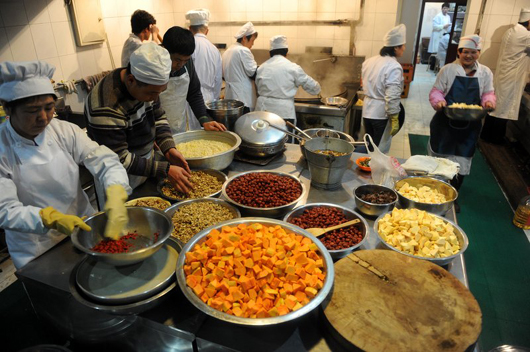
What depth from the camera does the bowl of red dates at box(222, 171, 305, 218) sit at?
1.90m

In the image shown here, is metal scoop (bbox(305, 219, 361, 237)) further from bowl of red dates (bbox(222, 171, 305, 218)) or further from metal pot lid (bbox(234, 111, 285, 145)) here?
metal pot lid (bbox(234, 111, 285, 145))

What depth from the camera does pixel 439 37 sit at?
12.3 m

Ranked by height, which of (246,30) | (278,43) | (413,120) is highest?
(246,30)

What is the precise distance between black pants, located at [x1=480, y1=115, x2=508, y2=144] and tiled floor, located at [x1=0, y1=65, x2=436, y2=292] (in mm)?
997

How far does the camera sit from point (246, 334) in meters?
1.29

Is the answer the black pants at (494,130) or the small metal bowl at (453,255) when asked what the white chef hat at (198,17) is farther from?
the black pants at (494,130)

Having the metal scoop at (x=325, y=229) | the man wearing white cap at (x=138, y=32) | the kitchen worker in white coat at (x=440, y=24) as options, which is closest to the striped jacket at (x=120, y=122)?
the metal scoop at (x=325, y=229)

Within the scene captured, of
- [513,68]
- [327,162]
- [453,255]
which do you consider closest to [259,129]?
[327,162]

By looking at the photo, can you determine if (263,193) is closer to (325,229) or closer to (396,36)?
(325,229)

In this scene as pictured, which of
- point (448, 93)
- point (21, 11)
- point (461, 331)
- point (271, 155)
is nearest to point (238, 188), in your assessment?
point (271, 155)

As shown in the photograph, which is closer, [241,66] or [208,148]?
[208,148]

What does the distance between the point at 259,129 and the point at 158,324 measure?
5.39ft

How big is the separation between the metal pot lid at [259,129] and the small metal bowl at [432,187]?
956 millimetres

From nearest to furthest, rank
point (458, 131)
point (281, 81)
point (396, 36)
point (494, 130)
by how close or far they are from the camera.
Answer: point (458, 131) < point (396, 36) < point (281, 81) < point (494, 130)
